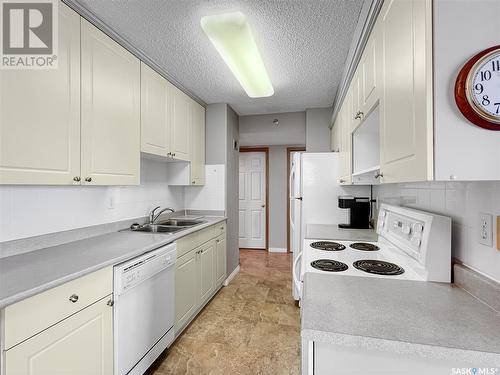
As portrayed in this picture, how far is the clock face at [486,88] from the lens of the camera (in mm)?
655

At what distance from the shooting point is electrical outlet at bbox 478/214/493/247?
34.9 inches

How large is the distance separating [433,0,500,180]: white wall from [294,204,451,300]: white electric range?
0.50m

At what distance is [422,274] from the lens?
1.12 metres

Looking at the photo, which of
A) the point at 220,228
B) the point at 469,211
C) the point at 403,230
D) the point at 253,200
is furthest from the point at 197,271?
the point at 253,200

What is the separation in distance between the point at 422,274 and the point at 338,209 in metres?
1.58

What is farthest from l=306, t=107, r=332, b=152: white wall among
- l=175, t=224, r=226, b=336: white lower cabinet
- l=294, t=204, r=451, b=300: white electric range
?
l=294, t=204, r=451, b=300: white electric range

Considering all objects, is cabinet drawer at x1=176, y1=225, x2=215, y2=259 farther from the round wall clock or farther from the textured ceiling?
the round wall clock

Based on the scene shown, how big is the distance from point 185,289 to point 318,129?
104 inches

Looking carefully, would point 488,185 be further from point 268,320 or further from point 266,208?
point 266,208

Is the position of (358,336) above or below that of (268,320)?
above

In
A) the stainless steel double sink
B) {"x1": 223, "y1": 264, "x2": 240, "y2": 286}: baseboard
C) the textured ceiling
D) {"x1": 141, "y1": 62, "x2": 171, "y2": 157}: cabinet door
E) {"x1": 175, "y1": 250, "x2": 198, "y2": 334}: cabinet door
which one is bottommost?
{"x1": 223, "y1": 264, "x2": 240, "y2": 286}: baseboard

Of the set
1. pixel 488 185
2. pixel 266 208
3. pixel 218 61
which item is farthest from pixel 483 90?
pixel 266 208

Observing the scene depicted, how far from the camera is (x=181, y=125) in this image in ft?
8.75

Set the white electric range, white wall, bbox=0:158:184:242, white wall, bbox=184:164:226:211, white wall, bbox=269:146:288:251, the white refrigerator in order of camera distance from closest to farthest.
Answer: the white electric range
white wall, bbox=0:158:184:242
the white refrigerator
white wall, bbox=184:164:226:211
white wall, bbox=269:146:288:251
